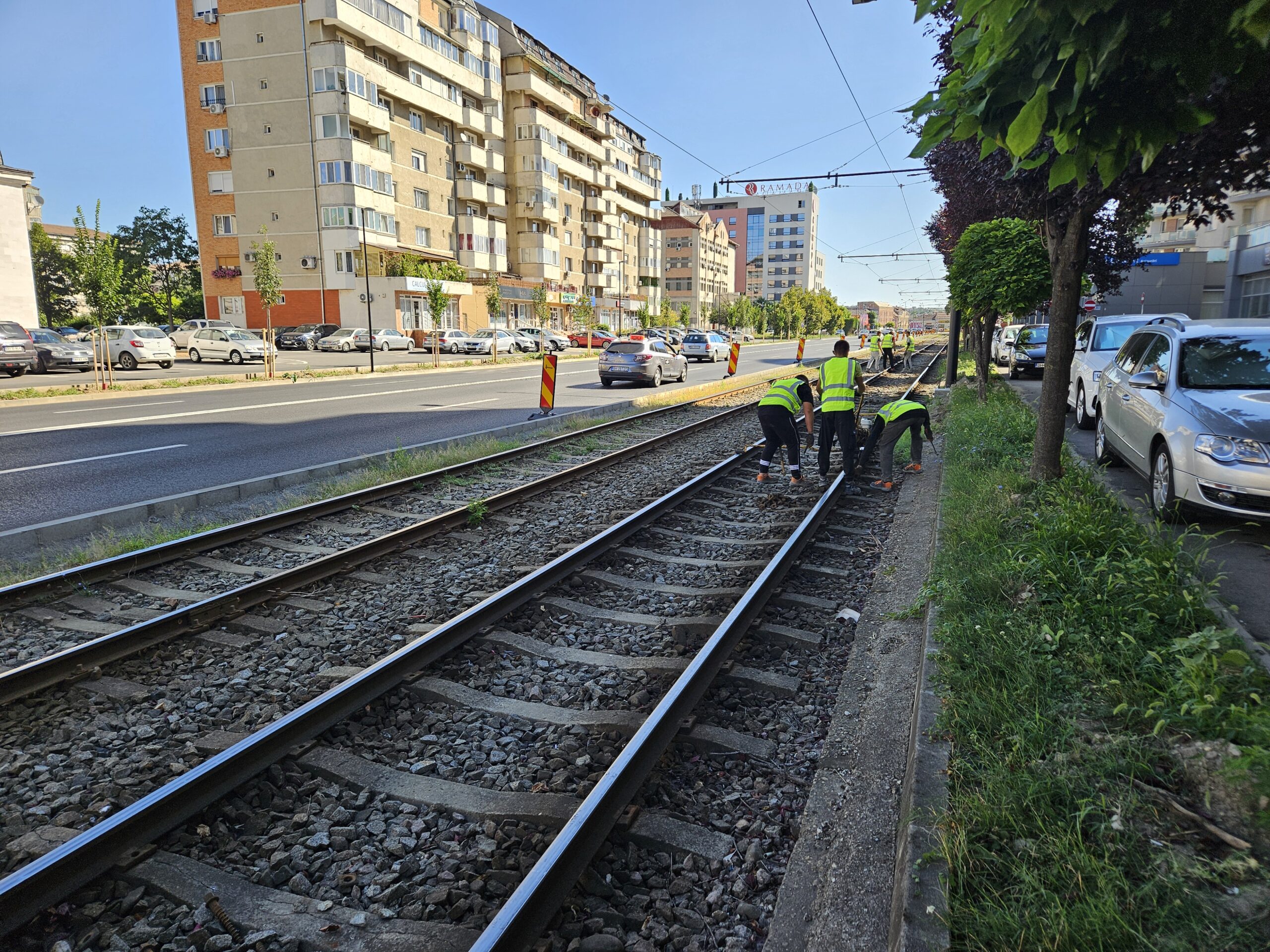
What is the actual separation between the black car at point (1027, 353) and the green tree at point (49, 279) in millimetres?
67296

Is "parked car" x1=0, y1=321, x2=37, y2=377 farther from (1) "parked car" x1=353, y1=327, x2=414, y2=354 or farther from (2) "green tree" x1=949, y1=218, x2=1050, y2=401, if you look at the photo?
(2) "green tree" x1=949, y1=218, x2=1050, y2=401

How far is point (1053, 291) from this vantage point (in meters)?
7.25

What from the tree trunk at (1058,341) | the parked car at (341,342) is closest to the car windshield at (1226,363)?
the tree trunk at (1058,341)

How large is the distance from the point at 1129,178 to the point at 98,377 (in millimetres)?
24456

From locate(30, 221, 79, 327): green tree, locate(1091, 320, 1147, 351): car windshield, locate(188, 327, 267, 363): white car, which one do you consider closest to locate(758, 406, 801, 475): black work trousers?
locate(1091, 320, 1147, 351): car windshield

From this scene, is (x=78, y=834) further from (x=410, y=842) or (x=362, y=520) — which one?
(x=362, y=520)

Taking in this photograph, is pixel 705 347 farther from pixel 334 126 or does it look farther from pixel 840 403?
pixel 840 403

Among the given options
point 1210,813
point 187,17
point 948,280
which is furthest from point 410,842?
point 187,17

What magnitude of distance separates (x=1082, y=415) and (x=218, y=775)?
518 inches

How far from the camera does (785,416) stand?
8.72 metres

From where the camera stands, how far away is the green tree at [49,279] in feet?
200

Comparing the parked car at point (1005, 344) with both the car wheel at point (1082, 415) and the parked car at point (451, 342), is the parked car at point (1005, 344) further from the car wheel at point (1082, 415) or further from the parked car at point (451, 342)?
the parked car at point (451, 342)

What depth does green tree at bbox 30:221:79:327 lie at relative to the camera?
200 ft

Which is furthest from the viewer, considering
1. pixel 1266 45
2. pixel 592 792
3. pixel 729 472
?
pixel 729 472
